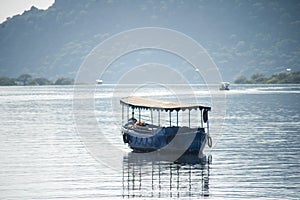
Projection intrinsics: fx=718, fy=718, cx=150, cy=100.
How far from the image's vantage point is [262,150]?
197ft

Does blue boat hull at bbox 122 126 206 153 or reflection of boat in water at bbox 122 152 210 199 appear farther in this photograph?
blue boat hull at bbox 122 126 206 153

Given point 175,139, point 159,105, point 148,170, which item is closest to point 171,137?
point 175,139

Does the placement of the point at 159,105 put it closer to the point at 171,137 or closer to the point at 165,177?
the point at 171,137

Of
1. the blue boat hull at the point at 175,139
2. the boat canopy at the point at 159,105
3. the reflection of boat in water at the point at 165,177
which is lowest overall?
the reflection of boat in water at the point at 165,177

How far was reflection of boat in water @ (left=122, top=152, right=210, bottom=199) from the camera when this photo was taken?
1652 inches

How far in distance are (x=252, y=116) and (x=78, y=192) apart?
61.1 m

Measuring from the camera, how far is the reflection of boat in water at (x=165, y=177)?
1652 inches

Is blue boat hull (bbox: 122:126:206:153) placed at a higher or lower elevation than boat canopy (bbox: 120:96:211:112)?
lower

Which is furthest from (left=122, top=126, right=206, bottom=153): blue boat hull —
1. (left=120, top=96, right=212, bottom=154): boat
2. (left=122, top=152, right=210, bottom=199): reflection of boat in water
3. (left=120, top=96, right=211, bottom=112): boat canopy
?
(left=120, top=96, right=211, bottom=112): boat canopy

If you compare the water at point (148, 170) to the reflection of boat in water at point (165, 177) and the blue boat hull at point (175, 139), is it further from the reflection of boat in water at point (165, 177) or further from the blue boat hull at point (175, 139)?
the blue boat hull at point (175, 139)

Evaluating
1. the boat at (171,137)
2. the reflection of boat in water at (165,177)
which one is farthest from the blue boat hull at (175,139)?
the reflection of boat in water at (165,177)

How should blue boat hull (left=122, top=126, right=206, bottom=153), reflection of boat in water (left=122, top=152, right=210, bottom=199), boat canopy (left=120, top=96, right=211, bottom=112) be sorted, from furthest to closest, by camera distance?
boat canopy (left=120, top=96, right=211, bottom=112) → blue boat hull (left=122, top=126, right=206, bottom=153) → reflection of boat in water (left=122, top=152, right=210, bottom=199)

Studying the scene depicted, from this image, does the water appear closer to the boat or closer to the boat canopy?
the boat

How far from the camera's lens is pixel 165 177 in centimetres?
4672
